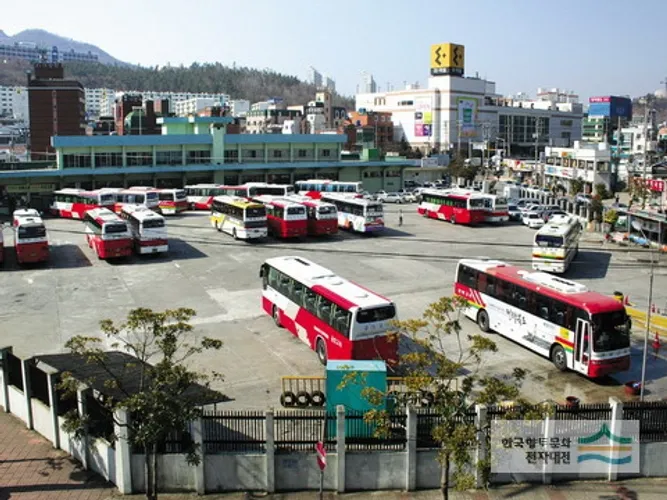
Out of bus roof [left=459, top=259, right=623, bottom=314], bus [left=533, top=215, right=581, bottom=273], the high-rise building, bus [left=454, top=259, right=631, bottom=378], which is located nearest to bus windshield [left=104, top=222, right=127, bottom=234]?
bus [left=454, top=259, right=631, bottom=378]

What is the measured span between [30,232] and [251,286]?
1081 cm

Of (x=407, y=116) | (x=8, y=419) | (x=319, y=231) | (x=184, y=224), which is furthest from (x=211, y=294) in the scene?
(x=407, y=116)

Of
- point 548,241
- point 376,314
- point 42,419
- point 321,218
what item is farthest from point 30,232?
point 548,241

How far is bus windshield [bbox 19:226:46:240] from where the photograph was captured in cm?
2880

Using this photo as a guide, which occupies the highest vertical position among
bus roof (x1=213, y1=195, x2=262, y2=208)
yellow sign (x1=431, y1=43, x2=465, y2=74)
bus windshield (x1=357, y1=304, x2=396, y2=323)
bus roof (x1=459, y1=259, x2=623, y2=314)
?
yellow sign (x1=431, y1=43, x2=465, y2=74)

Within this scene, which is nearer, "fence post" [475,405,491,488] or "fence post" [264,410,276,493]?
"fence post" [475,405,491,488]

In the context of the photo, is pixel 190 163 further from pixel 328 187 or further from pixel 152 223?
pixel 152 223

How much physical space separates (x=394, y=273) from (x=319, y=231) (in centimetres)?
927

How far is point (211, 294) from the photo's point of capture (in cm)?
2445

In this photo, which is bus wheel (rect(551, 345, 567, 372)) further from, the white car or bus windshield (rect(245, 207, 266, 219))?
the white car

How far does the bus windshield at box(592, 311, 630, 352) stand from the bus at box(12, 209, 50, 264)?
23029 millimetres

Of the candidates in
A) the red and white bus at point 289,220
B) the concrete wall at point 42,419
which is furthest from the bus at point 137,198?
the concrete wall at point 42,419

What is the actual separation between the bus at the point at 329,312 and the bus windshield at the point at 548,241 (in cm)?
1188

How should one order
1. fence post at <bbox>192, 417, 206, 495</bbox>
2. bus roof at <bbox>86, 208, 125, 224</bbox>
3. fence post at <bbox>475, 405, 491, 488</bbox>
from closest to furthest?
fence post at <bbox>475, 405, 491, 488</bbox> < fence post at <bbox>192, 417, 206, 495</bbox> < bus roof at <bbox>86, 208, 125, 224</bbox>
